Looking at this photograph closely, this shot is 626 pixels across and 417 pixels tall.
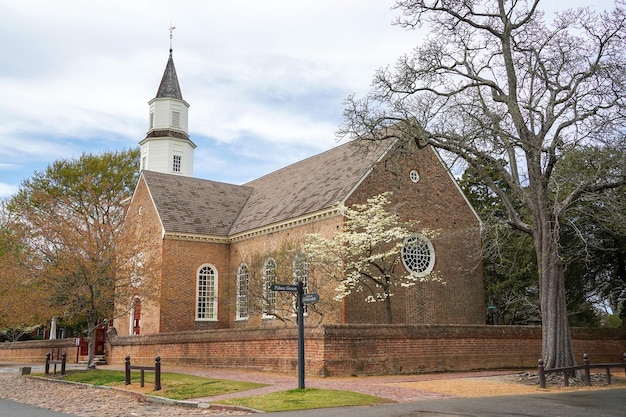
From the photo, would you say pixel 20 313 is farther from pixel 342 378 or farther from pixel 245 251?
pixel 342 378

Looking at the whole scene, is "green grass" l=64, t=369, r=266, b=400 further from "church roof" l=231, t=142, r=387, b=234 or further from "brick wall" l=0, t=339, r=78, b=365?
"brick wall" l=0, t=339, r=78, b=365

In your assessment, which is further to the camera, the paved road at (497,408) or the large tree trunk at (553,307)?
the large tree trunk at (553,307)

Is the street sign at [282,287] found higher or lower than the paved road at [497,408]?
higher

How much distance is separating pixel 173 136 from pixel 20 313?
62.7ft

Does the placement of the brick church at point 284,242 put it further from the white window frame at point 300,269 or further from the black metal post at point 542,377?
the black metal post at point 542,377

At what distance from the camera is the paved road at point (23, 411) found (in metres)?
12.8

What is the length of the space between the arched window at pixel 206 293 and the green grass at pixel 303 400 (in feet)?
62.0

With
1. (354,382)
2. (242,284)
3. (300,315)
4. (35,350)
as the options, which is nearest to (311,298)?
(300,315)

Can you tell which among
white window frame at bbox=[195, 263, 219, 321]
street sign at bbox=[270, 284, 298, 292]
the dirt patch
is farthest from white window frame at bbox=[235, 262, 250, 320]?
street sign at bbox=[270, 284, 298, 292]

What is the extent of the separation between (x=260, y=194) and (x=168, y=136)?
8.69m

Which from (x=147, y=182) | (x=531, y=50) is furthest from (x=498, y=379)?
(x=147, y=182)

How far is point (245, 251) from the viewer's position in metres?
32.0

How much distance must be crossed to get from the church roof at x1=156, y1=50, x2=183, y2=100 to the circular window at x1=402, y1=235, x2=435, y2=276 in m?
21.8

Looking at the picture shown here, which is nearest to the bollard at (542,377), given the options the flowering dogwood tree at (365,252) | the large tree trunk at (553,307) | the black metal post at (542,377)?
the black metal post at (542,377)
